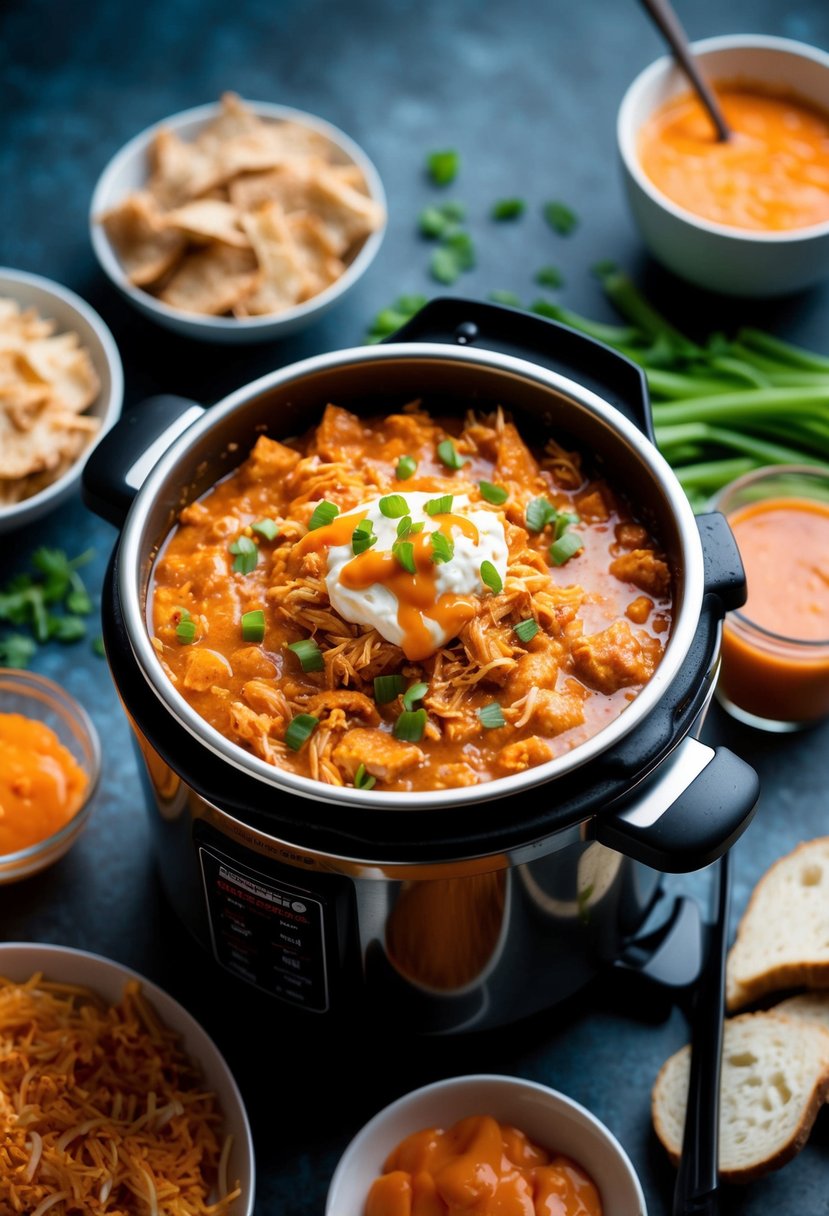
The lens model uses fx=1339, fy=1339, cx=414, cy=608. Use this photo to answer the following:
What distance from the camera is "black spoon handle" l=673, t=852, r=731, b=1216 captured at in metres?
2.66

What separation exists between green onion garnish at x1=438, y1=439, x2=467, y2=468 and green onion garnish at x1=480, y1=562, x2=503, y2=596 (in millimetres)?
485

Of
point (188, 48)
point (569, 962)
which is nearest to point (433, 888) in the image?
point (569, 962)

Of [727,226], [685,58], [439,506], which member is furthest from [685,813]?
[685,58]

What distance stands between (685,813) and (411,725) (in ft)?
1.70

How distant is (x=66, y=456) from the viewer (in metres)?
3.79

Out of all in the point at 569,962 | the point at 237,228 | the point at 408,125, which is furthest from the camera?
the point at 408,125

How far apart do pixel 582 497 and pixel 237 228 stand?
5.65ft

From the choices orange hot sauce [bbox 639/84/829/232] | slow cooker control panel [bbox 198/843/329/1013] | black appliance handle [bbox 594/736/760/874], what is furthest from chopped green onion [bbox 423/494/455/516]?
orange hot sauce [bbox 639/84/829/232]

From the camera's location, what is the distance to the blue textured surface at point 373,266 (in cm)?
302

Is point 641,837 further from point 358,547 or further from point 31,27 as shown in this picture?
point 31,27

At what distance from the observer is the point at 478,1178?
2.58 meters

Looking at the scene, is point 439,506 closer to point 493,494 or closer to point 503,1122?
point 493,494

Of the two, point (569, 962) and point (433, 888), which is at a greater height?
point (433, 888)

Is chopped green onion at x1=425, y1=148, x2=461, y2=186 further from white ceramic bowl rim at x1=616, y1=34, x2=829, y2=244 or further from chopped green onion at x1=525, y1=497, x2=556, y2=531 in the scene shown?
chopped green onion at x1=525, y1=497, x2=556, y2=531
